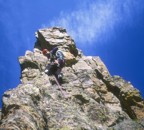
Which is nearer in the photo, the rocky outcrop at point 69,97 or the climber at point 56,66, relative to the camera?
the rocky outcrop at point 69,97

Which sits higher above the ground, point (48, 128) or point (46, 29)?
point (46, 29)

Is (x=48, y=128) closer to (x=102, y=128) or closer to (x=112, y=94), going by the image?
(x=102, y=128)

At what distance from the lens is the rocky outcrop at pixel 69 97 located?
19.9 metres

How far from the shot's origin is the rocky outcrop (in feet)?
65.2

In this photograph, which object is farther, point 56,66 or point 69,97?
point 56,66

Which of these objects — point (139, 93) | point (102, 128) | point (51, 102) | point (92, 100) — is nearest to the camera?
point (102, 128)

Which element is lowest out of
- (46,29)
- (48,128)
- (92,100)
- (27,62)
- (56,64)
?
(48,128)

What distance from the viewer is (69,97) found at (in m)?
25.2

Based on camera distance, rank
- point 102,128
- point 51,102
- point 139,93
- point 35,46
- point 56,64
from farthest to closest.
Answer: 1. point 35,46
2. point 139,93
3. point 56,64
4. point 51,102
5. point 102,128

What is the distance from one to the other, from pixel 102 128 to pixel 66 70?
12719mm

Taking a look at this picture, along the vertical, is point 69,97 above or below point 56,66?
below

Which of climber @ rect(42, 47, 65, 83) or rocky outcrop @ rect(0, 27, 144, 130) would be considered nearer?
rocky outcrop @ rect(0, 27, 144, 130)

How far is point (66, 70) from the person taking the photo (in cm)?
3319

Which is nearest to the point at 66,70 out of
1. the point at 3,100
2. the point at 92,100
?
the point at 92,100
